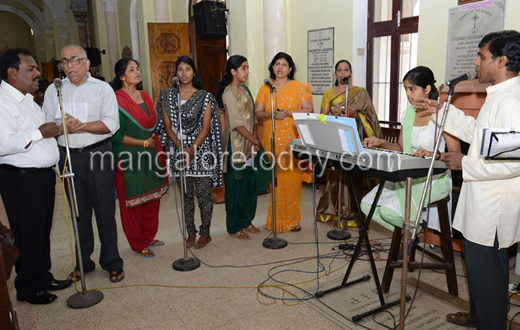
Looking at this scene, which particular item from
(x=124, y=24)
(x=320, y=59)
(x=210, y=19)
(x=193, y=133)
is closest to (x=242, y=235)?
(x=193, y=133)

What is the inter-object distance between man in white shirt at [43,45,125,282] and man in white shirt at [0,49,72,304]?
16 centimetres

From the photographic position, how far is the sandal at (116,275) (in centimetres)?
304

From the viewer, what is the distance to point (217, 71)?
7.47 metres

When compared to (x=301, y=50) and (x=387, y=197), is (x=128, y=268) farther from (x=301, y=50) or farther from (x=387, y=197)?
(x=301, y=50)

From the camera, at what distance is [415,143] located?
106 inches

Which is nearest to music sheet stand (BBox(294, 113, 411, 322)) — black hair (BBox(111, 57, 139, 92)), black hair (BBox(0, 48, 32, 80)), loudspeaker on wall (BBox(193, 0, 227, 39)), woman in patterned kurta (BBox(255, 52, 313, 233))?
woman in patterned kurta (BBox(255, 52, 313, 233))

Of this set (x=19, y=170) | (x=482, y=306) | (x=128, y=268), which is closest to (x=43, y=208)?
(x=19, y=170)

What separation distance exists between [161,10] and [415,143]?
670 cm

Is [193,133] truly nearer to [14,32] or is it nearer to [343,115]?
[343,115]

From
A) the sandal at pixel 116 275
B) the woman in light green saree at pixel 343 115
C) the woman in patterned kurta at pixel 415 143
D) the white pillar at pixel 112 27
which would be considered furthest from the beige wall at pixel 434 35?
the white pillar at pixel 112 27

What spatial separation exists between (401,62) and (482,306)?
3452 mm

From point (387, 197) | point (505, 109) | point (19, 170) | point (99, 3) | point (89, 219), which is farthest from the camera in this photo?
point (99, 3)

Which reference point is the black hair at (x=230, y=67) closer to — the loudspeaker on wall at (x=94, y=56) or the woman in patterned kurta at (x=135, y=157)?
the woman in patterned kurta at (x=135, y=157)

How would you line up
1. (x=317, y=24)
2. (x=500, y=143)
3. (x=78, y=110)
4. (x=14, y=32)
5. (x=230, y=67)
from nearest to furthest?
(x=500, y=143), (x=78, y=110), (x=230, y=67), (x=317, y=24), (x=14, y=32)
